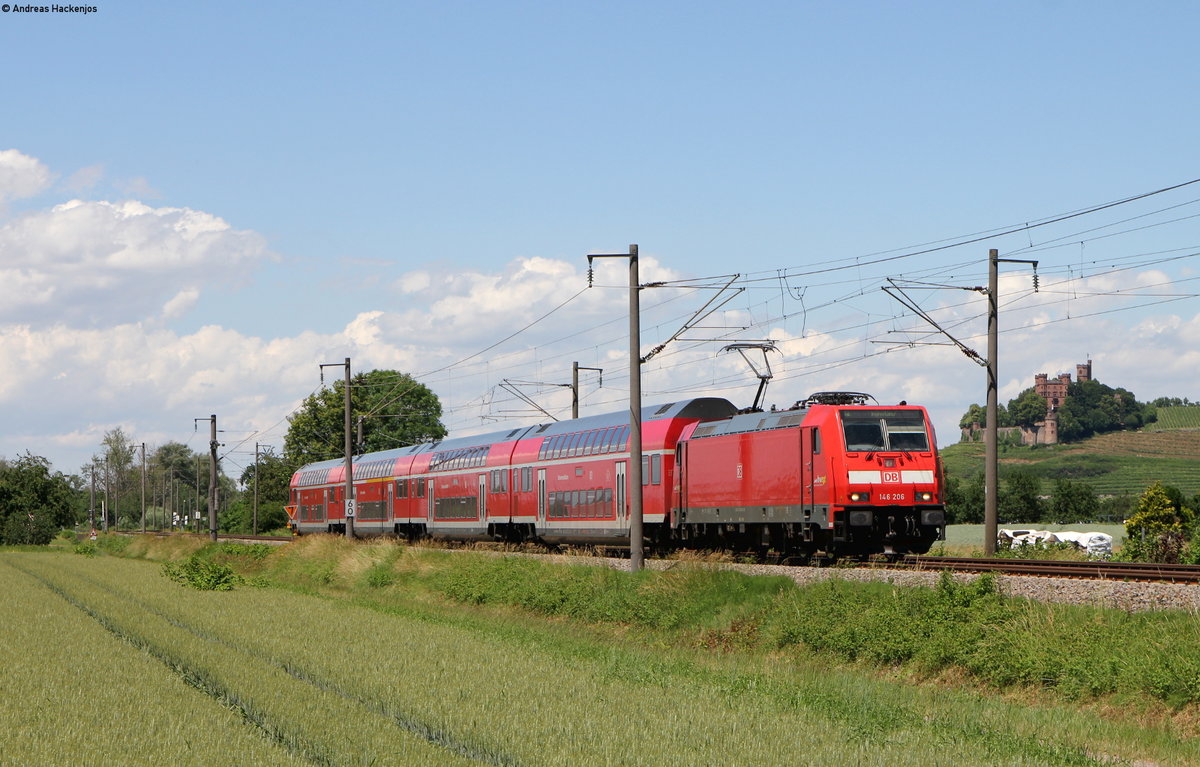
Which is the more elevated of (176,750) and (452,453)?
(452,453)

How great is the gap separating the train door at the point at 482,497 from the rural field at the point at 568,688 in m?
18.3

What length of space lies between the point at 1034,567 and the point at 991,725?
1383 centimetres

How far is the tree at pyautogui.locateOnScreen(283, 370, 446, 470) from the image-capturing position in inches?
4592

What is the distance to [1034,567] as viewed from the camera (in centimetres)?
2798

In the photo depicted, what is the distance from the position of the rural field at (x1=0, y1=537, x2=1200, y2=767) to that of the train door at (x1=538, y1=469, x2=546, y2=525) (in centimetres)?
1262

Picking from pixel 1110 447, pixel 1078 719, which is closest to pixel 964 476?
pixel 1110 447

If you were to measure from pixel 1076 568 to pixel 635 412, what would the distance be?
32.8 feet

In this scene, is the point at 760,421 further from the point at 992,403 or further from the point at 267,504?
the point at 267,504

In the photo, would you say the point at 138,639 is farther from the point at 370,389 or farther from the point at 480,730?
the point at 370,389

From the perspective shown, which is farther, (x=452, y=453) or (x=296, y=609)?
(x=452, y=453)

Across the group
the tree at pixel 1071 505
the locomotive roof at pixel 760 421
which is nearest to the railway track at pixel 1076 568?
the locomotive roof at pixel 760 421

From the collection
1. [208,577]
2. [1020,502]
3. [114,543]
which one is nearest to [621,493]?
[208,577]

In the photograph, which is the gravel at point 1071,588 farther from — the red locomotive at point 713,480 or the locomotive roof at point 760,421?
the locomotive roof at point 760,421

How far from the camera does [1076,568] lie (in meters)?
27.1
